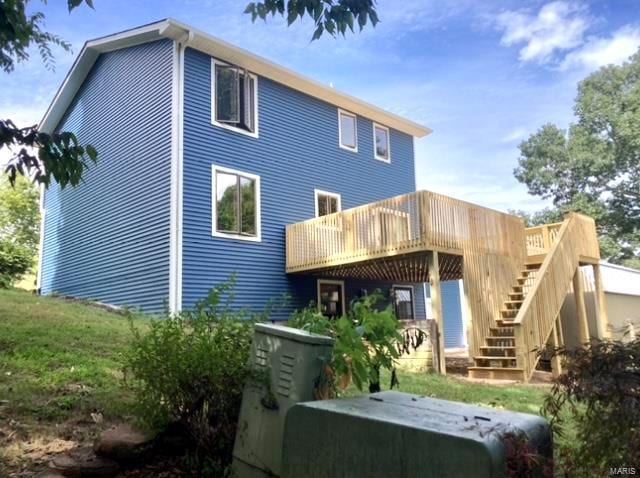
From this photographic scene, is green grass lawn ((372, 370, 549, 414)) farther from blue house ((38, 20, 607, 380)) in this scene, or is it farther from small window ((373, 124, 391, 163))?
small window ((373, 124, 391, 163))

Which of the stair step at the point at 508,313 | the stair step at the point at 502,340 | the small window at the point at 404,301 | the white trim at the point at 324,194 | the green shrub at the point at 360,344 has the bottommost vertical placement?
the stair step at the point at 502,340

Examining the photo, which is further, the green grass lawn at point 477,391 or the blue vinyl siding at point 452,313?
the blue vinyl siding at point 452,313

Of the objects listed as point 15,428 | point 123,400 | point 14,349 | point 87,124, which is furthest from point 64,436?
point 87,124

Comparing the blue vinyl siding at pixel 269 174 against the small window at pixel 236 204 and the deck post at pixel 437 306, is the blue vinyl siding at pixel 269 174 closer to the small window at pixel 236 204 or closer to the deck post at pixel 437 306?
the small window at pixel 236 204

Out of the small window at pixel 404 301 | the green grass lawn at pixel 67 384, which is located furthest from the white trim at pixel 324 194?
the green grass lawn at pixel 67 384

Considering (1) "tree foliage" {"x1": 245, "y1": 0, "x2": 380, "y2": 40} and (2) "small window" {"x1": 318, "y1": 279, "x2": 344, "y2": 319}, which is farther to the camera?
(2) "small window" {"x1": 318, "y1": 279, "x2": 344, "y2": 319}

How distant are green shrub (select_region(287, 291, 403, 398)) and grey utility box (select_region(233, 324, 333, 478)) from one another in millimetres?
114

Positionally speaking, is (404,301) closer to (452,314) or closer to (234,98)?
(452,314)

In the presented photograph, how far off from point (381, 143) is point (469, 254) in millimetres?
7112

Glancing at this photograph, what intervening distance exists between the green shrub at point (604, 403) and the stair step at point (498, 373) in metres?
6.81

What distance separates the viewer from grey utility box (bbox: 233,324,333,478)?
271 cm

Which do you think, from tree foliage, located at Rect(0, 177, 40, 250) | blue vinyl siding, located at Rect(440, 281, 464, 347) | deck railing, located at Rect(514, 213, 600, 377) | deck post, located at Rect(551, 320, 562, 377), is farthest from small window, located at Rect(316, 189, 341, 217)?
tree foliage, located at Rect(0, 177, 40, 250)

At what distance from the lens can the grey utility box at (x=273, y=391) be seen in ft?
8.87

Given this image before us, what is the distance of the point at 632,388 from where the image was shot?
1.92m
